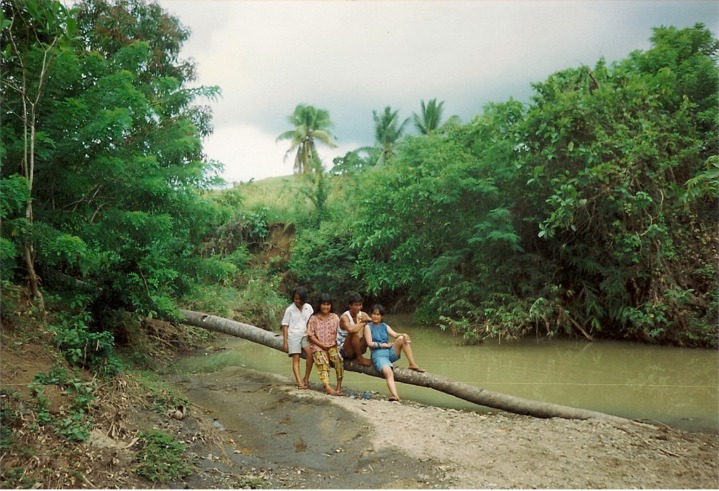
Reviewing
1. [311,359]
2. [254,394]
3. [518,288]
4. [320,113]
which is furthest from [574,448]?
[320,113]

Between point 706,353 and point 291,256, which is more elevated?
point 291,256

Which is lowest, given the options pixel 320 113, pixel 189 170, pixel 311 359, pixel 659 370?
pixel 659 370

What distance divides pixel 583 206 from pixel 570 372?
391 cm

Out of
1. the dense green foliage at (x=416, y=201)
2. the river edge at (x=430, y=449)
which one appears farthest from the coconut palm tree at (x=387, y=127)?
the river edge at (x=430, y=449)

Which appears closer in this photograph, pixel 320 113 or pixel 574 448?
pixel 574 448

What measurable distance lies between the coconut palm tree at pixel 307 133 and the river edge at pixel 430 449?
105 ft

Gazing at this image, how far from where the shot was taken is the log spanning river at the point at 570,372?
7.78m

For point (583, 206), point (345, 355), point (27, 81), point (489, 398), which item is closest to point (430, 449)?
point (489, 398)

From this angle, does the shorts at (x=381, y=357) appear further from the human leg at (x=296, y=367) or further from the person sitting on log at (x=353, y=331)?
the human leg at (x=296, y=367)

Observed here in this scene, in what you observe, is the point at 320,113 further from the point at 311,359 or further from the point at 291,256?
the point at 311,359

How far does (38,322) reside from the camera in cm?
595

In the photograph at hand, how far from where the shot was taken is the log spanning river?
25.5ft

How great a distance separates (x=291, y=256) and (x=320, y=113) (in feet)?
62.1

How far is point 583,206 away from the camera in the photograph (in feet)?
39.5
